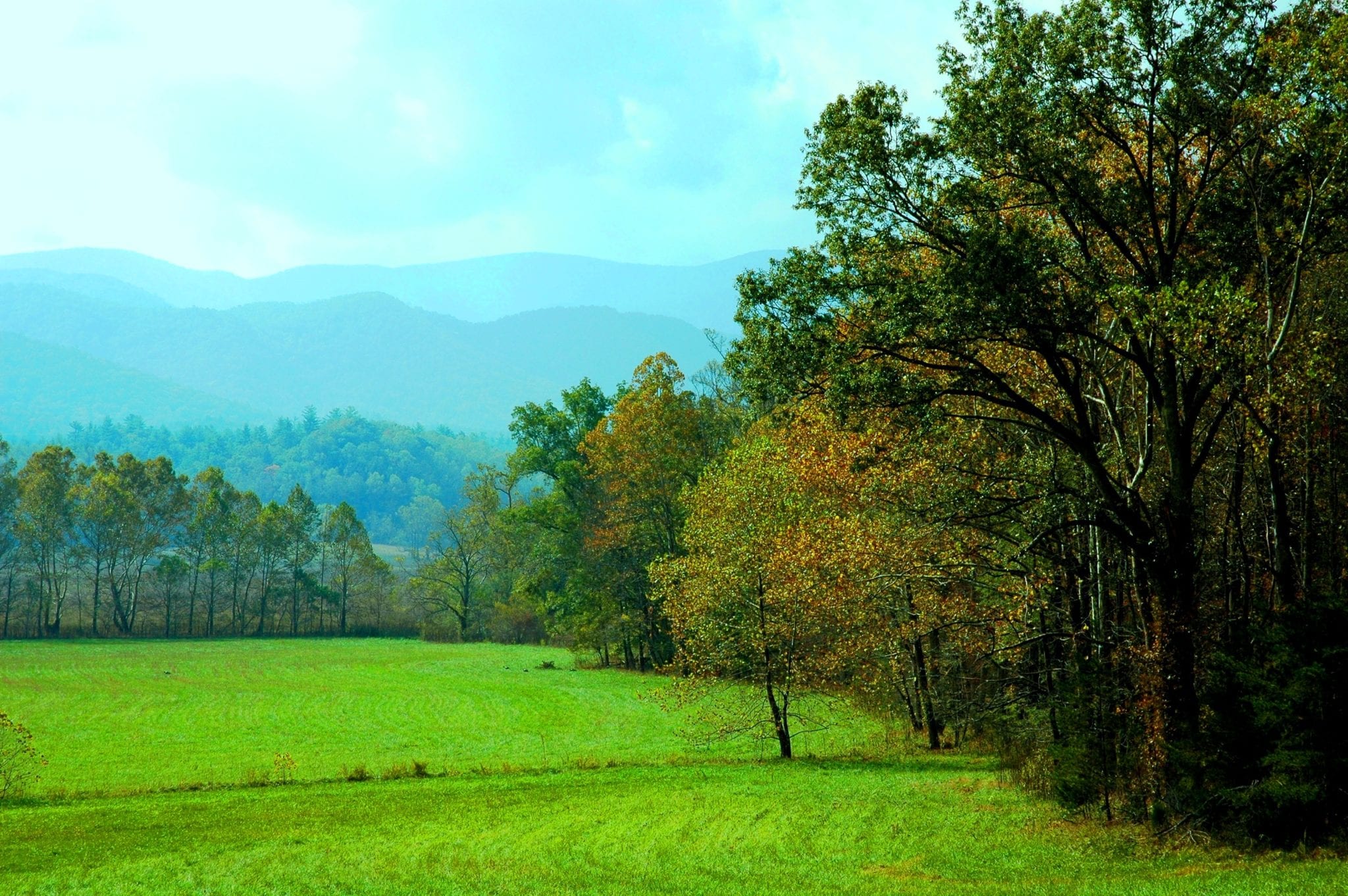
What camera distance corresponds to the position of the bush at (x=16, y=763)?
21.8 meters

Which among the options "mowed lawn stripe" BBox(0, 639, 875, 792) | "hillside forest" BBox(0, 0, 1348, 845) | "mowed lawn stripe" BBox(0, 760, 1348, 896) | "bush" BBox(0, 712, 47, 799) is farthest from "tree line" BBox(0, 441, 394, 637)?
"hillside forest" BBox(0, 0, 1348, 845)

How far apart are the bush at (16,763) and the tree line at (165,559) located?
223 feet

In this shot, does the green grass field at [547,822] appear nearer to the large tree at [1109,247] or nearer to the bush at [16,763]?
the bush at [16,763]

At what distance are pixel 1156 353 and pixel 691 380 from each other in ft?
181

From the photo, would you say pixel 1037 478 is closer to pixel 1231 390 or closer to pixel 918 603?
pixel 1231 390

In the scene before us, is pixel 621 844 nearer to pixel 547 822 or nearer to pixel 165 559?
pixel 547 822

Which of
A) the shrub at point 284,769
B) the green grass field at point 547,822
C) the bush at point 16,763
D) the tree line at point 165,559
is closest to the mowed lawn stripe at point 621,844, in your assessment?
the green grass field at point 547,822

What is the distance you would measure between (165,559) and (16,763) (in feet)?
245

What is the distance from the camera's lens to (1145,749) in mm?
15602

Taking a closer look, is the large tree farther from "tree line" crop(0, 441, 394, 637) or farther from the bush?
"tree line" crop(0, 441, 394, 637)

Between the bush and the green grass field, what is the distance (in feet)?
2.12

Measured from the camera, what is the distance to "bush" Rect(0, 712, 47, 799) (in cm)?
2178

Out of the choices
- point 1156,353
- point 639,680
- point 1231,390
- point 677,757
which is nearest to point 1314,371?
point 1231,390

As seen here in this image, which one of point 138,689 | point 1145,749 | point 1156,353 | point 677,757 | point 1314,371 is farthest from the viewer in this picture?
point 138,689
